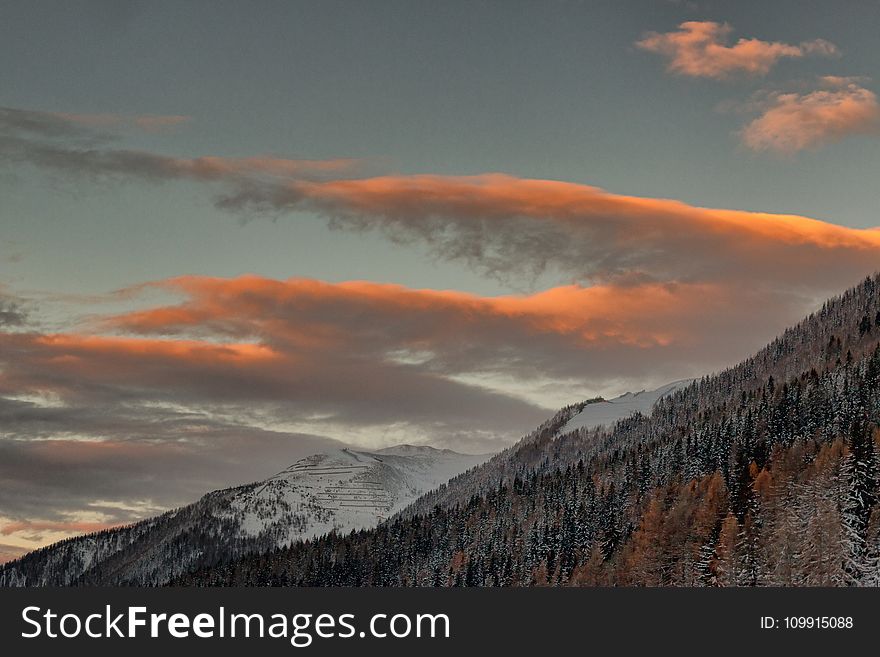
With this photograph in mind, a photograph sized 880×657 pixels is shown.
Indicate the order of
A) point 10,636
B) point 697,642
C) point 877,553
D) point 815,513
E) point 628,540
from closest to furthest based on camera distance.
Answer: point 10,636 < point 697,642 < point 877,553 < point 815,513 < point 628,540

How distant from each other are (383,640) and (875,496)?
313 ft

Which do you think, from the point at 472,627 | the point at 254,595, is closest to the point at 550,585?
the point at 472,627

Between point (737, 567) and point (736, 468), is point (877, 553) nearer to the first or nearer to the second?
point (737, 567)

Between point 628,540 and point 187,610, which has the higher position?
point 628,540

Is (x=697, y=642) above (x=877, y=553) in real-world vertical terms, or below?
below

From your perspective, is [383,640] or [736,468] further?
[736,468]

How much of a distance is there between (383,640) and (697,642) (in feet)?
84.6

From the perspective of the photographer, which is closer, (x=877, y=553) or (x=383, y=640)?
(x=383, y=640)

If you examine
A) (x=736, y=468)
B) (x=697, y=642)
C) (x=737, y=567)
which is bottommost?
(x=697, y=642)

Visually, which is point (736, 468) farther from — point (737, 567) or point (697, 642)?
point (697, 642)

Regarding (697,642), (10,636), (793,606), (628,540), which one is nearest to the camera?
(10,636)

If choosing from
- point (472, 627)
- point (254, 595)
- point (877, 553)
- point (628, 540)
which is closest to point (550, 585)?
point (628, 540)

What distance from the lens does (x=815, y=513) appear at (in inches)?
5630

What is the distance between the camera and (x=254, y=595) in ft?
251
